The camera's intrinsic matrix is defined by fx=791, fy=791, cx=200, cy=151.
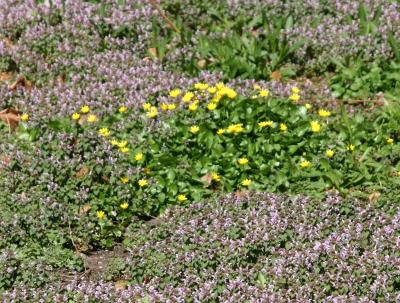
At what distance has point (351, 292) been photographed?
186 inches

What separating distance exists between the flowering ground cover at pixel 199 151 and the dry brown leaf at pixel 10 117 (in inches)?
0.6

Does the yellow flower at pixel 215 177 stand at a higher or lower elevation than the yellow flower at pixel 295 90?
lower

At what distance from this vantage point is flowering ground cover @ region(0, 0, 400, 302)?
4.94m

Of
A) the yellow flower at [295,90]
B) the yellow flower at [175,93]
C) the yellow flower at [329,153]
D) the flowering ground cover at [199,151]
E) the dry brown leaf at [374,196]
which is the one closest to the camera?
the flowering ground cover at [199,151]

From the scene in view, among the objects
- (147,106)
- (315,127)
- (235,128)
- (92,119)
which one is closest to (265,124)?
(235,128)

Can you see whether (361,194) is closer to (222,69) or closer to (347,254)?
(347,254)

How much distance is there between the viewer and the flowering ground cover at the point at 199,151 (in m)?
4.94

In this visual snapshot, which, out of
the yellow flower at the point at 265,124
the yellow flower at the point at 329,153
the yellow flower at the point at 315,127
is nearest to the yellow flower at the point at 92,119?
the yellow flower at the point at 265,124

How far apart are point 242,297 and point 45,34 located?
366 centimetres

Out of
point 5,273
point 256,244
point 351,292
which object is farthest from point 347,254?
point 5,273

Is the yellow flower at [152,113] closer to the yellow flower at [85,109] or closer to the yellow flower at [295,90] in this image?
the yellow flower at [85,109]

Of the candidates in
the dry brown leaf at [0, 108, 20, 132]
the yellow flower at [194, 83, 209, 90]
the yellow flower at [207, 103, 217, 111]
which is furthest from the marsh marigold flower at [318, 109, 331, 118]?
the dry brown leaf at [0, 108, 20, 132]

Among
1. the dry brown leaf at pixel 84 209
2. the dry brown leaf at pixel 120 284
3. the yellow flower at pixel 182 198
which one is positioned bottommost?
the dry brown leaf at pixel 120 284

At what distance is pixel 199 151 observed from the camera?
6090mm
